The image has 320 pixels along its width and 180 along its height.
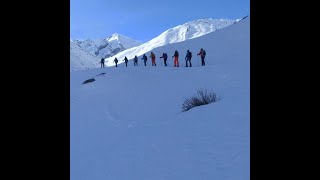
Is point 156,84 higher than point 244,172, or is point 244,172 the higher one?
point 156,84

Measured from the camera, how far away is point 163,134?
8.34 metres

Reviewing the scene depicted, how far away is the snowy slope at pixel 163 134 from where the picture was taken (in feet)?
20.0

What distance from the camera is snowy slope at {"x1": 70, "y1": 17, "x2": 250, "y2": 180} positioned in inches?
240
